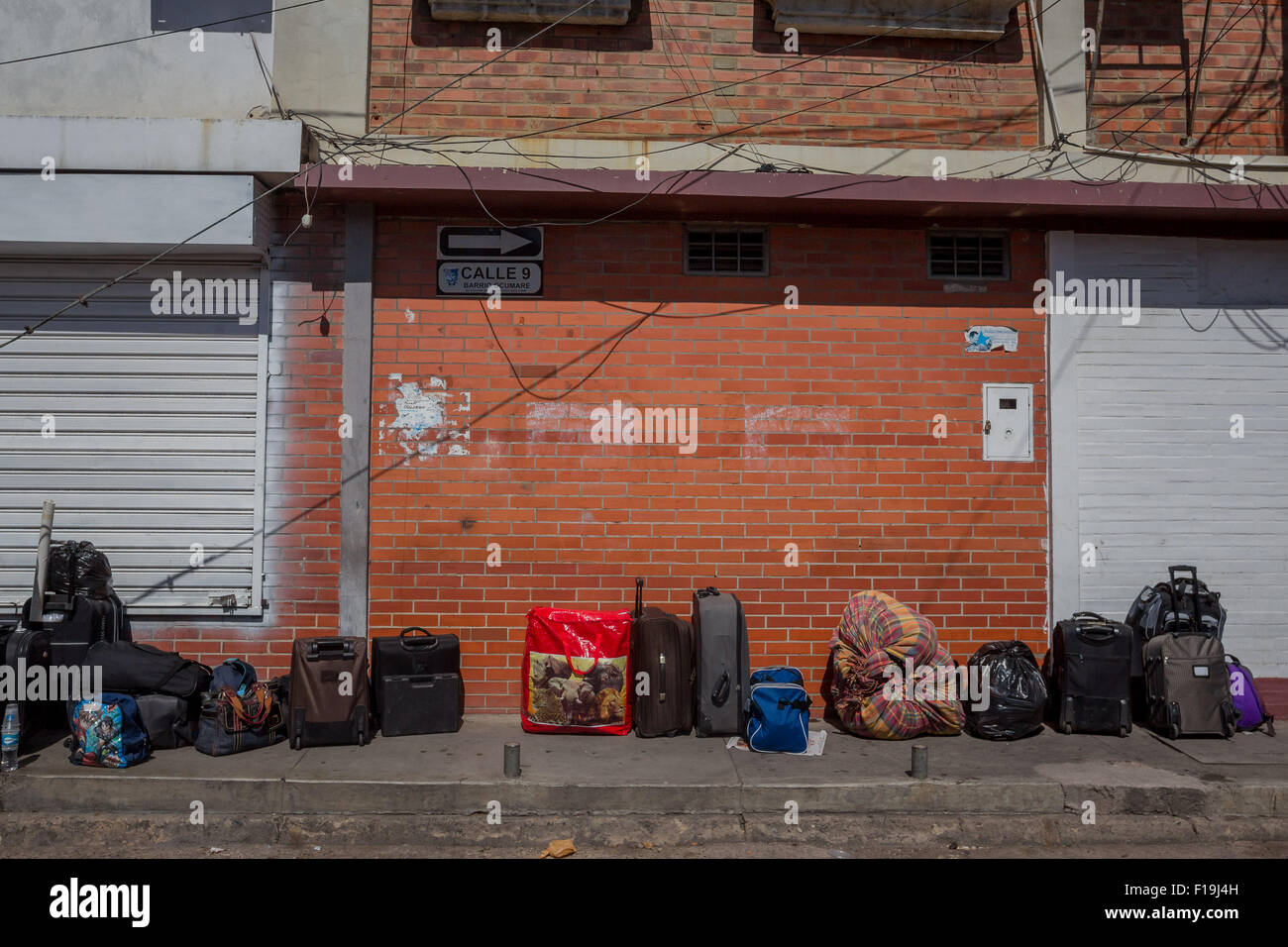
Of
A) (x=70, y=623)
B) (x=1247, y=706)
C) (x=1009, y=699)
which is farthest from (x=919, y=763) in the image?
(x=70, y=623)

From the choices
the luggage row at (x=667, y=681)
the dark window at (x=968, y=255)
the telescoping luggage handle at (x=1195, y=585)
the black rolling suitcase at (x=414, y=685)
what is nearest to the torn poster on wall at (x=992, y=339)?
the dark window at (x=968, y=255)

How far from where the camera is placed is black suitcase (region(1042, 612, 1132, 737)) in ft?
24.2

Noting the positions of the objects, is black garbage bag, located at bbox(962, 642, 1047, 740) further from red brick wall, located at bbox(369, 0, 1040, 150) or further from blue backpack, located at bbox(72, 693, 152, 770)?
blue backpack, located at bbox(72, 693, 152, 770)

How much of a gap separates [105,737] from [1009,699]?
639 cm

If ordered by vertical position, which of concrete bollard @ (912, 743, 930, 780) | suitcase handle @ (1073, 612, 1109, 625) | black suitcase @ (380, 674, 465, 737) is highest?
suitcase handle @ (1073, 612, 1109, 625)

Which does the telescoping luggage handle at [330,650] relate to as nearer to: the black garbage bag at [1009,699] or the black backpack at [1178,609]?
the black garbage bag at [1009,699]

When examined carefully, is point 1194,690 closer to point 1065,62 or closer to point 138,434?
point 1065,62

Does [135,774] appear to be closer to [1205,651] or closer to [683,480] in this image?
[683,480]

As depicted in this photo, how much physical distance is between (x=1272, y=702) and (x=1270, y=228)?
4.12 meters

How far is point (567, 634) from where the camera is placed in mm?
7359

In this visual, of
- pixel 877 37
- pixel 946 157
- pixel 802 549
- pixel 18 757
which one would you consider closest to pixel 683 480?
pixel 802 549

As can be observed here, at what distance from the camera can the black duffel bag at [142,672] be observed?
6820mm

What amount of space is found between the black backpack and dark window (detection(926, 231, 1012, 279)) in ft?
9.63

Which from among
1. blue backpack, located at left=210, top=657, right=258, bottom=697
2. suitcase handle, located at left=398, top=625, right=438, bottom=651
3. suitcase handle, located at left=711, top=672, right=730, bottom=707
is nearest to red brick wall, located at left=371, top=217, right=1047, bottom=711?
suitcase handle, located at left=398, top=625, right=438, bottom=651
